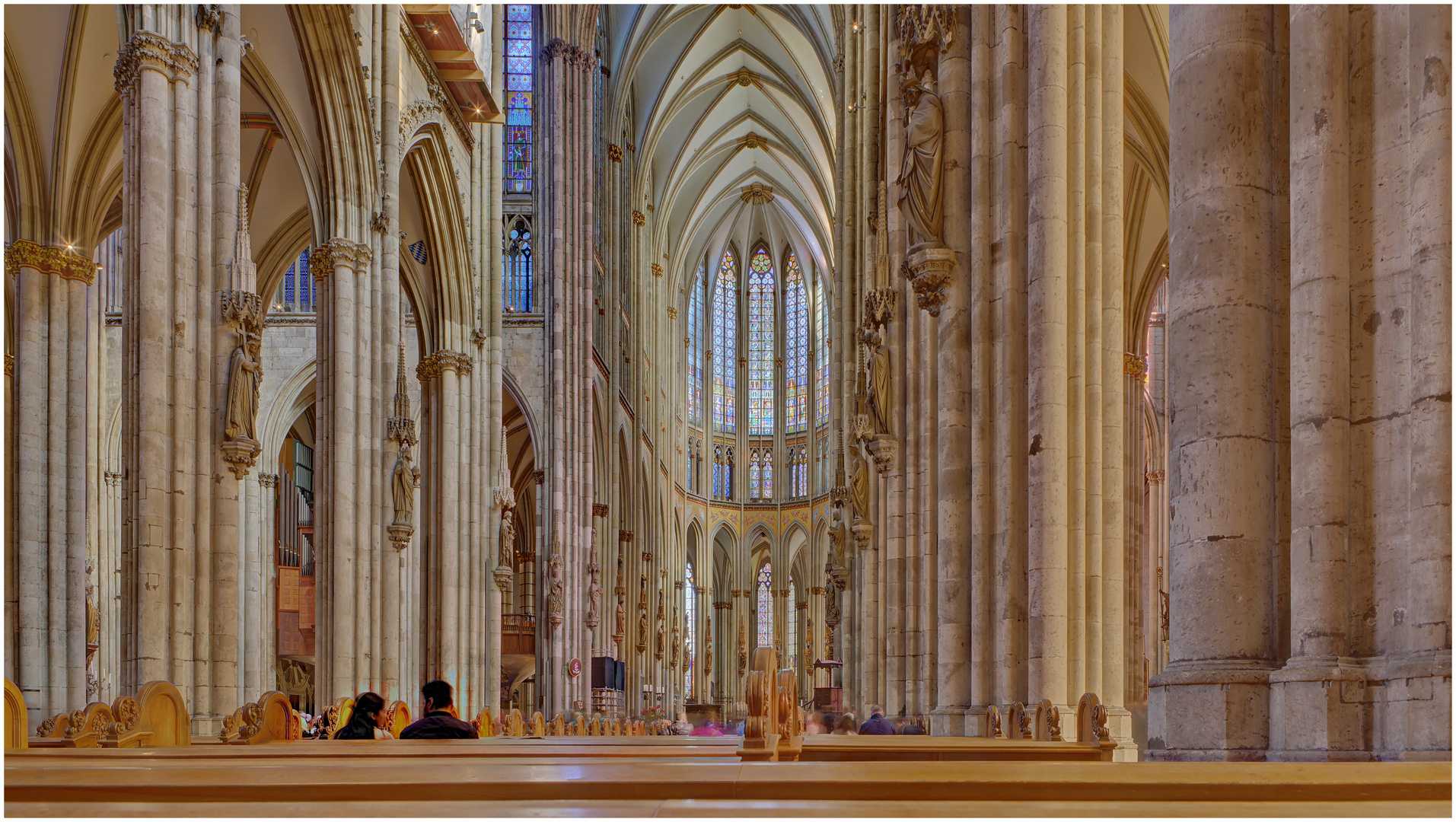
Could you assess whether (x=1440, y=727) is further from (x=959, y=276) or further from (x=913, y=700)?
(x=913, y=700)

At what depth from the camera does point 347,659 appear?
17.2 meters

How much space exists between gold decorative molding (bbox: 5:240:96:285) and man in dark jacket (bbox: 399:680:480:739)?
37.7ft

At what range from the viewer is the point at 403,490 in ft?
62.9

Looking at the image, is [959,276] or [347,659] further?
[347,659]

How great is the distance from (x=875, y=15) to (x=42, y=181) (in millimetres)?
12209

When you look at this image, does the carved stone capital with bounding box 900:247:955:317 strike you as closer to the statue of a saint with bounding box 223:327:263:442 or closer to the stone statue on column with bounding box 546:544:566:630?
the statue of a saint with bounding box 223:327:263:442

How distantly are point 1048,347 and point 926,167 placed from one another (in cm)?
202

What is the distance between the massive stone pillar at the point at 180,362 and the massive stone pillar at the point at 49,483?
15.9 ft

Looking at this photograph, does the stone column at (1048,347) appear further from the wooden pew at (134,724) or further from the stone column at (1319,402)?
the wooden pew at (134,724)

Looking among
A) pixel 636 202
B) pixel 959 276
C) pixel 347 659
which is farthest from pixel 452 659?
pixel 636 202

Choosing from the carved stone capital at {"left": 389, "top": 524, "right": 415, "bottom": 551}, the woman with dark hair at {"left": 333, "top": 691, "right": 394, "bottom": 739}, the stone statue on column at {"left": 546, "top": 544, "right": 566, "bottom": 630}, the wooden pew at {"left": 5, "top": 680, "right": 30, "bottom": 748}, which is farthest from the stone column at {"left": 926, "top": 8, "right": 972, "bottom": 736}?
the stone statue on column at {"left": 546, "top": 544, "right": 566, "bottom": 630}

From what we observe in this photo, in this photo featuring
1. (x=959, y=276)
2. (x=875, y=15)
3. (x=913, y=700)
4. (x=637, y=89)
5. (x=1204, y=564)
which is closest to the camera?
(x=1204, y=564)

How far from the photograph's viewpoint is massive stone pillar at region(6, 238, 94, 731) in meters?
16.3

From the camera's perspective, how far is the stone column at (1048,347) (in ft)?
28.7
